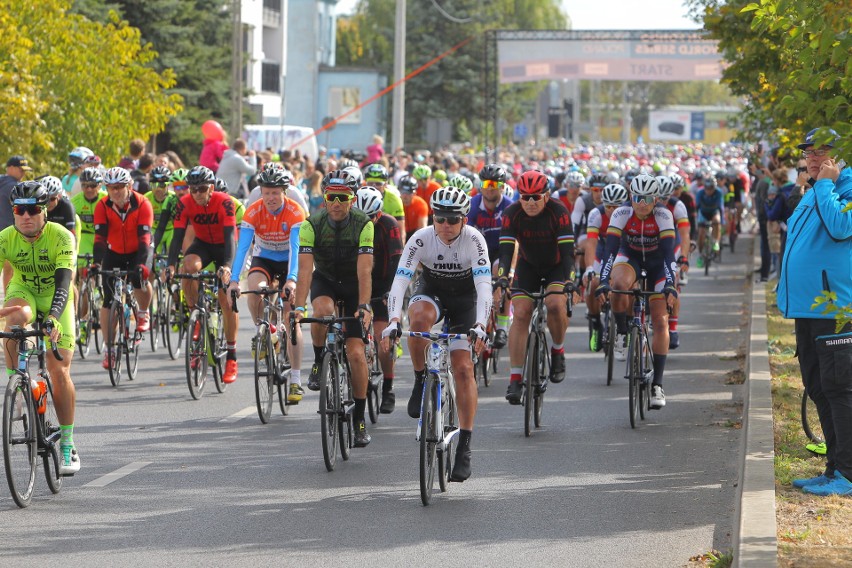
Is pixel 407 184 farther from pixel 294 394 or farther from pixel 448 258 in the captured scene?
pixel 448 258

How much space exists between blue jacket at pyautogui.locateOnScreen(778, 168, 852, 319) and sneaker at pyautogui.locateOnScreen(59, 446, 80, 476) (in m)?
4.35

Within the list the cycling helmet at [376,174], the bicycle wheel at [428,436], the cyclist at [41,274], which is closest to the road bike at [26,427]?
the cyclist at [41,274]

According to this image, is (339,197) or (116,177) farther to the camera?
(116,177)

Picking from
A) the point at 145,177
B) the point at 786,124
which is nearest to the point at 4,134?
the point at 145,177

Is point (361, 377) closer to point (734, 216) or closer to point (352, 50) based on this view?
point (734, 216)

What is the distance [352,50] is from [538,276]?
87.9m

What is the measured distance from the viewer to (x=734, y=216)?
121 ft

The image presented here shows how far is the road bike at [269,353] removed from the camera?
39.1ft

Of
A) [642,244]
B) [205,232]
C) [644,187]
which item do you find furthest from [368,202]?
[205,232]

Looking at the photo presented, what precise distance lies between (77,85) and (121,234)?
12.2 m

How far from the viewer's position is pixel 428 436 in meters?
8.60

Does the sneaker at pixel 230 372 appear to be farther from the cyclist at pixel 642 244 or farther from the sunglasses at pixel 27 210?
the sunglasses at pixel 27 210

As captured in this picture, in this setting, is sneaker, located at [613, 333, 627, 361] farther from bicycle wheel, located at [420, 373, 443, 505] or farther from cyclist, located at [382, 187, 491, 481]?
bicycle wheel, located at [420, 373, 443, 505]

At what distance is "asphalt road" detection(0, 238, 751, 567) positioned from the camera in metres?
7.67
